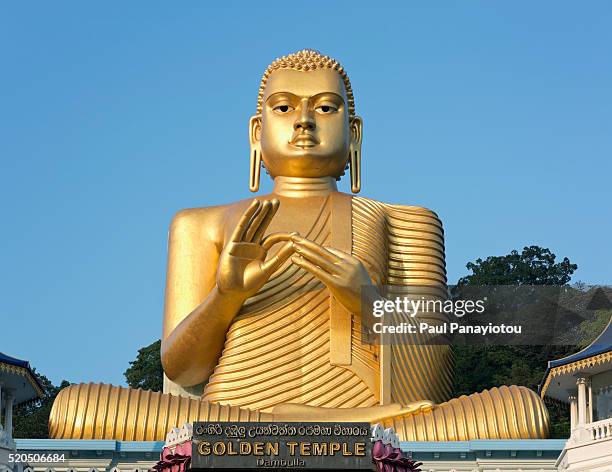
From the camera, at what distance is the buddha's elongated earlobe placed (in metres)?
18.5

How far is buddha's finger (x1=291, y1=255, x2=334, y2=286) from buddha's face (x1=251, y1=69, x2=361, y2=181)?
2.25m

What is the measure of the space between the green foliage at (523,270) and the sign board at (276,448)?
16501 millimetres

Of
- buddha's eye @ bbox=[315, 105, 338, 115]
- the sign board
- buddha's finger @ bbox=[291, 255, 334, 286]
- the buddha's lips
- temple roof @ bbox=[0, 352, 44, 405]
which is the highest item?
buddha's eye @ bbox=[315, 105, 338, 115]

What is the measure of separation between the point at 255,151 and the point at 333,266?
309 centimetres

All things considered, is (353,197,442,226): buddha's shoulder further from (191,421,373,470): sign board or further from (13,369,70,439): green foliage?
(13,369,70,439): green foliage

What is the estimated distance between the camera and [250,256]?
52.3 ft

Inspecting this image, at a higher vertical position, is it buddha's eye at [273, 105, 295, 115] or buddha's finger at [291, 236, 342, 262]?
buddha's eye at [273, 105, 295, 115]

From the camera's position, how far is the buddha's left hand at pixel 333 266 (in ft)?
52.0

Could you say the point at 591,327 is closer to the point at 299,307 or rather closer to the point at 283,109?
the point at 283,109

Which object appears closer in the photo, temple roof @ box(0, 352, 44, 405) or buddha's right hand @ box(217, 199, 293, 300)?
buddha's right hand @ box(217, 199, 293, 300)

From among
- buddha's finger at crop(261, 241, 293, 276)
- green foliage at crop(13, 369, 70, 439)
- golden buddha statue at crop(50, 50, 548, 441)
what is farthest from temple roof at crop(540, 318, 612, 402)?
green foliage at crop(13, 369, 70, 439)

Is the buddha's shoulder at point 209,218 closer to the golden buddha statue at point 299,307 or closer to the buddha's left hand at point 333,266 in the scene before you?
the golden buddha statue at point 299,307

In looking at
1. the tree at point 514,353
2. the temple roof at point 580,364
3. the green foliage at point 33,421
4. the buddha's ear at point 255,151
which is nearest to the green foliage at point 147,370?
the green foliage at point 33,421

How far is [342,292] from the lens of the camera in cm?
1619
